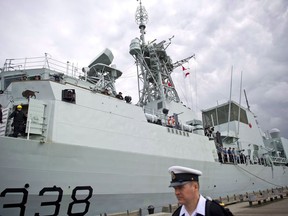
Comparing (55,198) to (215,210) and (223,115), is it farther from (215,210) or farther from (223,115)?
(223,115)

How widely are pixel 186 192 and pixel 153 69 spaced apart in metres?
15.5

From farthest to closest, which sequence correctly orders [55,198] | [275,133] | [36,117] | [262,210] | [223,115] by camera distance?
[275,133], [223,115], [262,210], [36,117], [55,198]

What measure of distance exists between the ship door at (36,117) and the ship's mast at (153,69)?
9.26m

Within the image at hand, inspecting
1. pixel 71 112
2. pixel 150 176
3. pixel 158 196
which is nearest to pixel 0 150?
pixel 71 112

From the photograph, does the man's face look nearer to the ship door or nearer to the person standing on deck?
the ship door

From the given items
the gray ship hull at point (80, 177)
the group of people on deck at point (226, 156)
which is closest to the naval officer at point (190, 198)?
the gray ship hull at point (80, 177)

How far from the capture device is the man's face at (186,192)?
1.70m

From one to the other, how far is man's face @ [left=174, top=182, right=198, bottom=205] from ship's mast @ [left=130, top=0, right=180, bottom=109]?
13253 mm

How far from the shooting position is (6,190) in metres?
5.43

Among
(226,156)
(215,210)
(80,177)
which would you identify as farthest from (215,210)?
(226,156)

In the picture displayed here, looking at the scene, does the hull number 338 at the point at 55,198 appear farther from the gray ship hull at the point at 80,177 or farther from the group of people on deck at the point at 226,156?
the group of people on deck at the point at 226,156

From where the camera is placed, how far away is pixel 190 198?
5.57 feet

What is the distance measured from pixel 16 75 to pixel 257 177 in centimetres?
1609

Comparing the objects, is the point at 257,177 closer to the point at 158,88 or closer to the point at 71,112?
the point at 158,88
